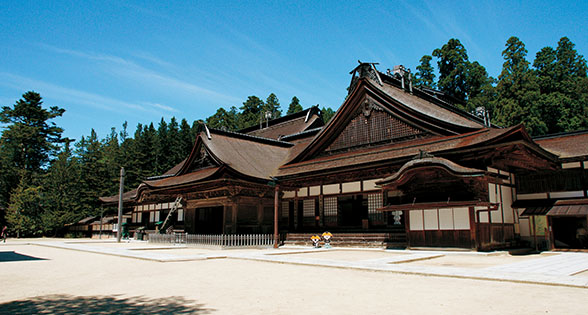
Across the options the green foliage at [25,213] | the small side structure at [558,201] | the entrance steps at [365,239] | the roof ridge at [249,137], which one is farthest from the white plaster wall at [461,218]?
the green foliage at [25,213]

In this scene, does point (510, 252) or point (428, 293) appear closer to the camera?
point (428, 293)

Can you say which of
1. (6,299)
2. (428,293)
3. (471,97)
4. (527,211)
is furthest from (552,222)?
(471,97)

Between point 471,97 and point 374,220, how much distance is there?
4468cm

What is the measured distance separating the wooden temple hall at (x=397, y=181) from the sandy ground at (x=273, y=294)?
802 centimetres

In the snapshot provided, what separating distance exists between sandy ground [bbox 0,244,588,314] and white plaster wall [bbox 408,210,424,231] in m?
8.33

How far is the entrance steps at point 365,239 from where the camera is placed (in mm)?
18719

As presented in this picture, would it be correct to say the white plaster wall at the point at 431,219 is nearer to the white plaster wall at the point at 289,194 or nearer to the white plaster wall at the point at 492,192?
the white plaster wall at the point at 492,192

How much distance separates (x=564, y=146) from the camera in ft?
63.0

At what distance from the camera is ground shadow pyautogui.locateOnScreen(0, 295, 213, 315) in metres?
5.39

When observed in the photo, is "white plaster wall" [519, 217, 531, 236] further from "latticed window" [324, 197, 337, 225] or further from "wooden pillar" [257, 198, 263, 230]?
"wooden pillar" [257, 198, 263, 230]

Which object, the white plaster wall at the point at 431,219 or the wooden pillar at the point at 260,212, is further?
the wooden pillar at the point at 260,212

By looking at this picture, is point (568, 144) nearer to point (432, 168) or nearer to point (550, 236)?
point (550, 236)

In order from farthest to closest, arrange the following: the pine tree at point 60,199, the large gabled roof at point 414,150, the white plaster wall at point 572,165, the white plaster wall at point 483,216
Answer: the pine tree at point 60,199 < the white plaster wall at point 572,165 < the white plaster wall at point 483,216 < the large gabled roof at point 414,150

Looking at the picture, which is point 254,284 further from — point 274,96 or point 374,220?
point 274,96
